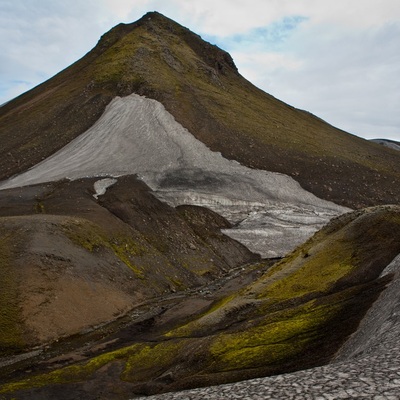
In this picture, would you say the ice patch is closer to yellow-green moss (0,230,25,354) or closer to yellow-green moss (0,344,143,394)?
yellow-green moss (0,230,25,354)

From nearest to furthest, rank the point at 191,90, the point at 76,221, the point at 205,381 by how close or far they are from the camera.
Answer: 1. the point at 205,381
2. the point at 76,221
3. the point at 191,90

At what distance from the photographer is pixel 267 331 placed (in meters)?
33.1

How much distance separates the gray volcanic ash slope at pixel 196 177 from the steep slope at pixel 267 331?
1687 inches

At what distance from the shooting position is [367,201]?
4643 inches

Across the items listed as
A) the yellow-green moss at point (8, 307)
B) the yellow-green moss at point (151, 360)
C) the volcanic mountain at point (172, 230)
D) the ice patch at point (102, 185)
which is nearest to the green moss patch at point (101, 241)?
the volcanic mountain at point (172, 230)

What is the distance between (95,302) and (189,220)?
38927 mm

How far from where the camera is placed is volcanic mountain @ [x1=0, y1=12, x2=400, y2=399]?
35969 mm

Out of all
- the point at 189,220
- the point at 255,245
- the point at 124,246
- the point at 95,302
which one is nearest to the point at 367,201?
the point at 255,245

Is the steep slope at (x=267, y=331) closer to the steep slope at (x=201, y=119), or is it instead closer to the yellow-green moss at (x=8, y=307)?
the yellow-green moss at (x=8, y=307)

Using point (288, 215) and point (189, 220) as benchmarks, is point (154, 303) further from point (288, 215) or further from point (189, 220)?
point (288, 215)

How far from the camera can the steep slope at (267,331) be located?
1161 inches

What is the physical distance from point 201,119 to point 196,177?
1415 inches

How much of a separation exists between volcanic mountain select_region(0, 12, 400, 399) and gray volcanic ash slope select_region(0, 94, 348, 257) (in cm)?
47

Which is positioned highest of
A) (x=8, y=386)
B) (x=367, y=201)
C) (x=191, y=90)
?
(x=191, y=90)
